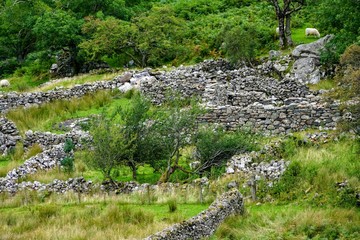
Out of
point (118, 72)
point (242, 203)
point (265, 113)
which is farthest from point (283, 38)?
point (242, 203)

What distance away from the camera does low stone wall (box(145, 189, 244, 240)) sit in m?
12.8

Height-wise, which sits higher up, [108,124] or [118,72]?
[108,124]

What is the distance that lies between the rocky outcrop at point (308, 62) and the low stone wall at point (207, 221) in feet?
55.6

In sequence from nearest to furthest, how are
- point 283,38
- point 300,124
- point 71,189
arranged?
1. point 71,189
2. point 300,124
3. point 283,38

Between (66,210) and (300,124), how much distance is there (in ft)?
35.4

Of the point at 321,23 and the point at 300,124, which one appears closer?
the point at 300,124

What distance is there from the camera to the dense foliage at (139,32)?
33812mm

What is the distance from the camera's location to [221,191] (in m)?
17.8

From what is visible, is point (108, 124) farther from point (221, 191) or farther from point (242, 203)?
point (242, 203)

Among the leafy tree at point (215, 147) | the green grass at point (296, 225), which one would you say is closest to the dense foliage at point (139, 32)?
the leafy tree at point (215, 147)

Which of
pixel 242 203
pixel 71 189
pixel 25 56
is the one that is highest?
pixel 242 203

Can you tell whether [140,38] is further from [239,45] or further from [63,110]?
[63,110]

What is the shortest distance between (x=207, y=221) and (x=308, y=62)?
65.8ft

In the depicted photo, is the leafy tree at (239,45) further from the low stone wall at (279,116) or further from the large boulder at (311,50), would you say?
the low stone wall at (279,116)
